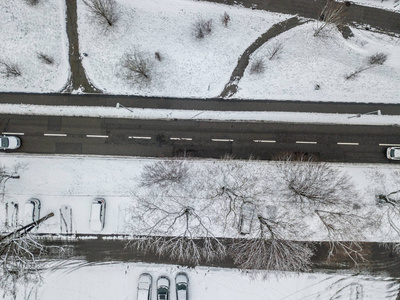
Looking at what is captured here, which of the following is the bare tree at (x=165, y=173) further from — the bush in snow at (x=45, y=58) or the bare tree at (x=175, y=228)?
the bush in snow at (x=45, y=58)

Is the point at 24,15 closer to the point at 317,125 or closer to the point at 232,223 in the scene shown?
the point at 232,223

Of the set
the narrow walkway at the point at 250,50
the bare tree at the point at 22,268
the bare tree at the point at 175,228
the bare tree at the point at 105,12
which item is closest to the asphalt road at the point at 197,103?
the narrow walkway at the point at 250,50

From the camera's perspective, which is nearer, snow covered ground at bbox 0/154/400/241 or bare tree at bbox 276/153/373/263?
bare tree at bbox 276/153/373/263

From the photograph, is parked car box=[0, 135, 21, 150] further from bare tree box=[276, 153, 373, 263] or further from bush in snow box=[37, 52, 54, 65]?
bare tree box=[276, 153, 373, 263]

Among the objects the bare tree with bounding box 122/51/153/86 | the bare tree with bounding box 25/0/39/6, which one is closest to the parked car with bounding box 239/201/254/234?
the bare tree with bounding box 122/51/153/86

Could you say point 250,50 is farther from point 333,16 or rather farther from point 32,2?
point 32,2

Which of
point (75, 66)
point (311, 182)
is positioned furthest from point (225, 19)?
point (311, 182)
